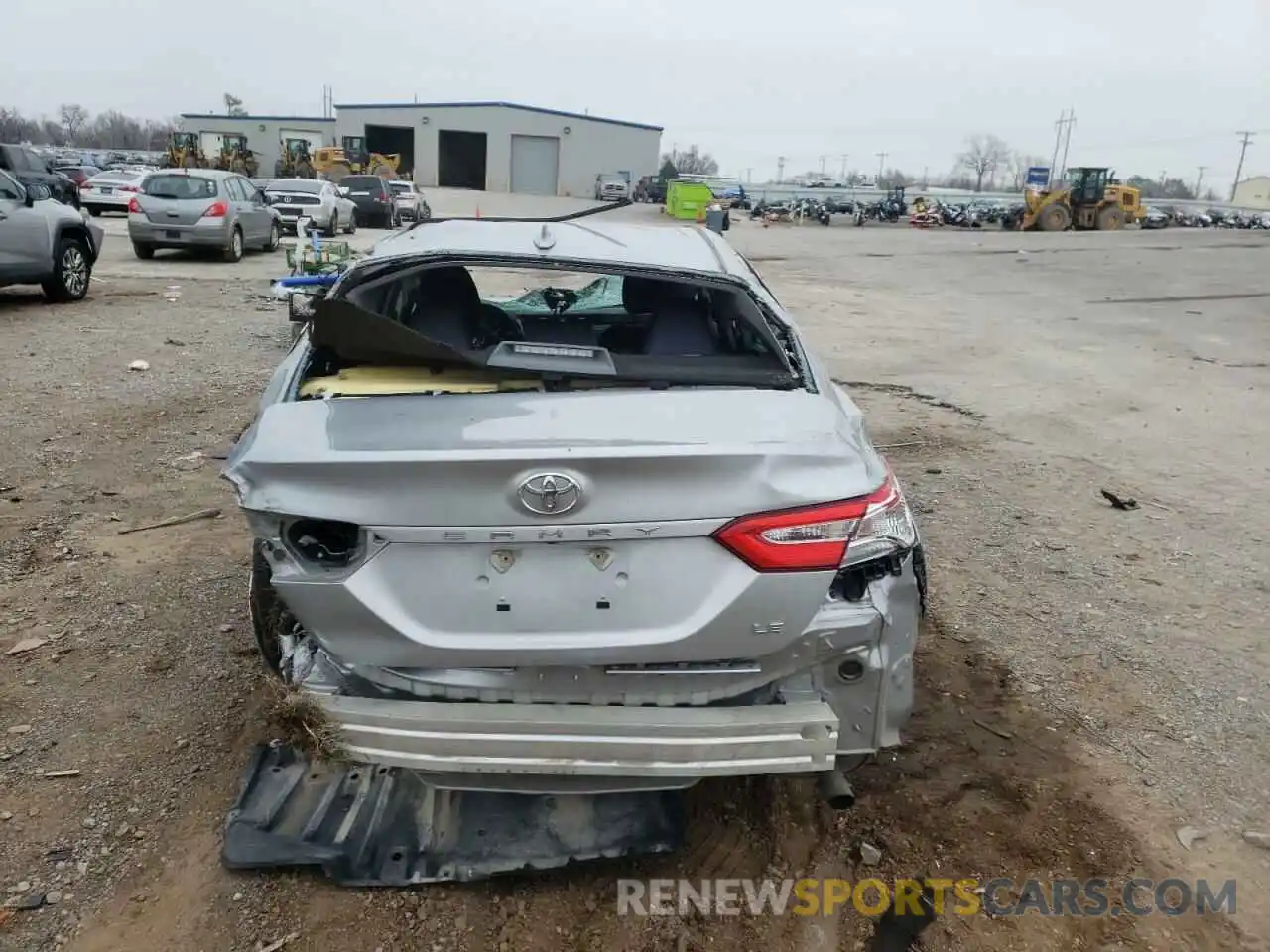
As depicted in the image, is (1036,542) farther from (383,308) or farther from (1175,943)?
(383,308)

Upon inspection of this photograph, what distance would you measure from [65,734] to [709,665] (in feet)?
7.52

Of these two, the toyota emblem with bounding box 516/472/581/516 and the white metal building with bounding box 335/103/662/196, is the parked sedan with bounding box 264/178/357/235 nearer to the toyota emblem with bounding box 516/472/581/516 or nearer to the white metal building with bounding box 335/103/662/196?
the toyota emblem with bounding box 516/472/581/516

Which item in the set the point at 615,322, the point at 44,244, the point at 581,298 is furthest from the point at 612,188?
the point at 615,322

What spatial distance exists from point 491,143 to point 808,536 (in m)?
64.2

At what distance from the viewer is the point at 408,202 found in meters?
29.8

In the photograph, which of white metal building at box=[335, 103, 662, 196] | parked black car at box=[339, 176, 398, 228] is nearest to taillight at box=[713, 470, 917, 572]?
parked black car at box=[339, 176, 398, 228]

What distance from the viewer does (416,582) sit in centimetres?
224

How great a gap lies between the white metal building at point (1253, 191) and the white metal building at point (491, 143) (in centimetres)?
8911

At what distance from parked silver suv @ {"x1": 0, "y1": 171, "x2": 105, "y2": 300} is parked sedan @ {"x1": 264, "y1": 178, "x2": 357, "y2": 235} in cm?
1019

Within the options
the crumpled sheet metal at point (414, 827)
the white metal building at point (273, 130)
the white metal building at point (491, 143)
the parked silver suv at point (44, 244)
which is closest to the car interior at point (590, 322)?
the crumpled sheet metal at point (414, 827)

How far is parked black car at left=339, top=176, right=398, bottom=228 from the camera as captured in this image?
26.3 m

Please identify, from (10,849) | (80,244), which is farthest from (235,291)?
(10,849)

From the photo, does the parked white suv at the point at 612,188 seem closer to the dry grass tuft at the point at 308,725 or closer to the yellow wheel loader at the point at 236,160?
the yellow wheel loader at the point at 236,160

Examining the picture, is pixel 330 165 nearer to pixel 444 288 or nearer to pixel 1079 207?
pixel 1079 207
